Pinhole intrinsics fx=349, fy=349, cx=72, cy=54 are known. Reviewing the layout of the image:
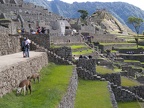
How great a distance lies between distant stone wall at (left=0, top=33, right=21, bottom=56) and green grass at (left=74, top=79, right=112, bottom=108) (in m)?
4.91

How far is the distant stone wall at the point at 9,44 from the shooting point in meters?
21.5

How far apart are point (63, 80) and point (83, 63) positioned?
7.90m

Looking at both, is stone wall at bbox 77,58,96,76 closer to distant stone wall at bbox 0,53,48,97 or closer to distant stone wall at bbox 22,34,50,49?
distant stone wall at bbox 22,34,50,49

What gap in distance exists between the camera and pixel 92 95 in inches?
758

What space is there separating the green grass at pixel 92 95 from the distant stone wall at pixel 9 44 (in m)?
4.91

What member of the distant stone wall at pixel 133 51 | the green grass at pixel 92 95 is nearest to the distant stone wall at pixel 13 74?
the green grass at pixel 92 95

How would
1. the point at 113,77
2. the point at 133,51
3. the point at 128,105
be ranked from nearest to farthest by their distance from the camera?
the point at 128,105
the point at 113,77
the point at 133,51

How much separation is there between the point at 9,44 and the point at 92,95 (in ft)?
22.4

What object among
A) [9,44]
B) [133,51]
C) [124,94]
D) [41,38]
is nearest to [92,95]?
[124,94]

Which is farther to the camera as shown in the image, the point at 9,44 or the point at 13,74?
the point at 9,44

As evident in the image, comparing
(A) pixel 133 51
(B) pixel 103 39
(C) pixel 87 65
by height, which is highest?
(C) pixel 87 65

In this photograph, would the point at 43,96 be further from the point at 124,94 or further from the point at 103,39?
the point at 103,39

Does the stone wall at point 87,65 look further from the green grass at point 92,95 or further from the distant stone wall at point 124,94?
the distant stone wall at point 124,94

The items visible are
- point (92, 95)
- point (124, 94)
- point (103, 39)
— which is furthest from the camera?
point (103, 39)
